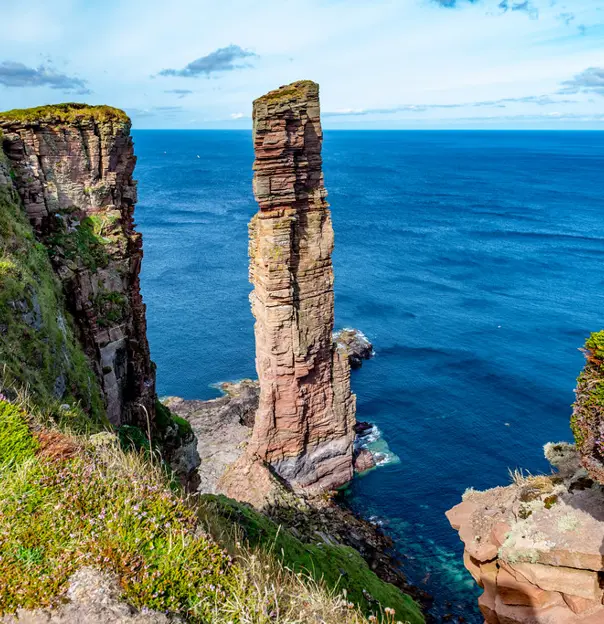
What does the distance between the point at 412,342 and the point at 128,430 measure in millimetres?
63550

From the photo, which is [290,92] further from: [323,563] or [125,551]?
[125,551]

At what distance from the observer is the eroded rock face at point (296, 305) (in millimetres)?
37406

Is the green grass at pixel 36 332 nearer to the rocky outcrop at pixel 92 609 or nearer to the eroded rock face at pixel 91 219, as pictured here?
the eroded rock face at pixel 91 219

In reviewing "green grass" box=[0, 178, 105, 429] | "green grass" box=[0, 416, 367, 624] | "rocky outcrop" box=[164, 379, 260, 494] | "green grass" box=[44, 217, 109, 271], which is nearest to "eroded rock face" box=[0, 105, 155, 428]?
"green grass" box=[44, 217, 109, 271]

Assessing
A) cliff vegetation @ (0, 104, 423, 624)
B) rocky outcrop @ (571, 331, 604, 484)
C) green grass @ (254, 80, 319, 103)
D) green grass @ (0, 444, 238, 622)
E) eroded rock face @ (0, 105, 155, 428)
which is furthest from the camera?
green grass @ (254, 80, 319, 103)

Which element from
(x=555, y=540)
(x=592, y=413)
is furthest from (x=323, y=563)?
(x=592, y=413)

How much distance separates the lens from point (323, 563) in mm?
22406

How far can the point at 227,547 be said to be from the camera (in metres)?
9.71

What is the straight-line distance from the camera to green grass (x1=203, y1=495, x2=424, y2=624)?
18.1 meters

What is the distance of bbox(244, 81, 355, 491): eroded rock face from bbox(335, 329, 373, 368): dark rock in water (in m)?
23.2

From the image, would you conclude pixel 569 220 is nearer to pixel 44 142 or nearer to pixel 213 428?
pixel 213 428

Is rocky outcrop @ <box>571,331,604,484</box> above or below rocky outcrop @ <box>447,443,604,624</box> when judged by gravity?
above

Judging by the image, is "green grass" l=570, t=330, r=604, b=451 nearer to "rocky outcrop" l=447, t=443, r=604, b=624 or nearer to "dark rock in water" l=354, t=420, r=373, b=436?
"rocky outcrop" l=447, t=443, r=604, b=624

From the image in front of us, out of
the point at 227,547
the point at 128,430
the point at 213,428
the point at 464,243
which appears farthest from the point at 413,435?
the point at 464,243
